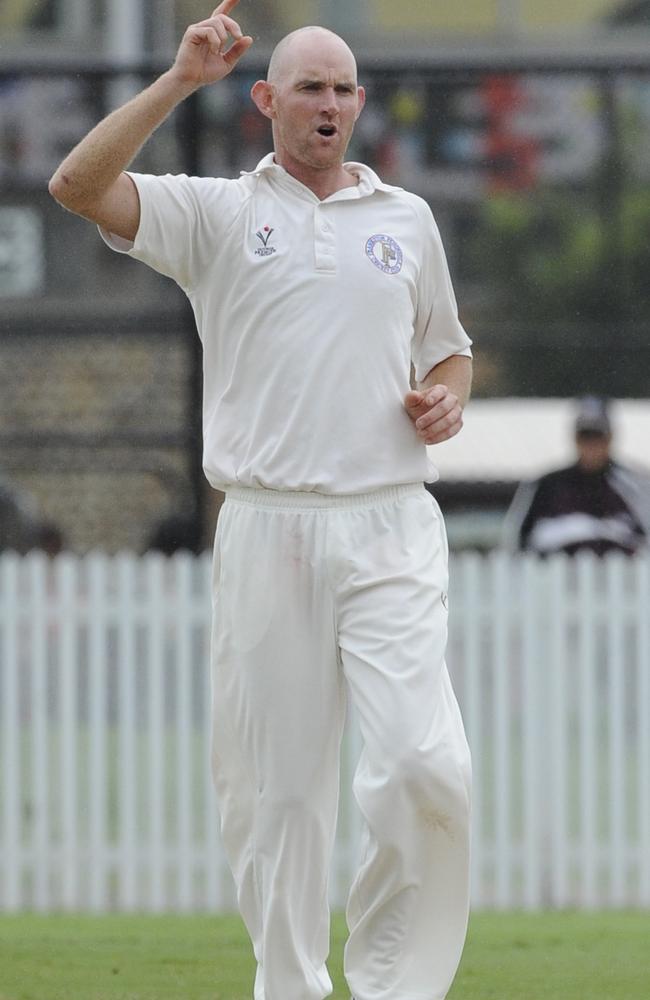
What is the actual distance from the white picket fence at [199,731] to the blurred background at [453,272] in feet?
8.72

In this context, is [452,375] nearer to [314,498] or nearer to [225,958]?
[314,498]

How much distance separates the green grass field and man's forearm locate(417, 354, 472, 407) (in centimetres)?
165

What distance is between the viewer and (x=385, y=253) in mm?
4465

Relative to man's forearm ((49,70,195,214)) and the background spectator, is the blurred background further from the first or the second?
man's forearm ((49,70,195,214))

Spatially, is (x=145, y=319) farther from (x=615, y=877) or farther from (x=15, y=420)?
(x=615, y=877)

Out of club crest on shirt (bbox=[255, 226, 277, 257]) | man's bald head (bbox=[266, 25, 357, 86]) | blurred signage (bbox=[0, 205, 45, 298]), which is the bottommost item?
club crest on shirt (bbox=[255, 226, 277, 257])

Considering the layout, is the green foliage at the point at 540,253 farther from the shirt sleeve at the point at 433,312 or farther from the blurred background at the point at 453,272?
the shirt sleeve at the point at 433,312

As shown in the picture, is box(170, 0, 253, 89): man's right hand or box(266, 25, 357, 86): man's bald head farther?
box(266, 25, 357, 86): man's bald head

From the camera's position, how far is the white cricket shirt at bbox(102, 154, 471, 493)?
4383mm

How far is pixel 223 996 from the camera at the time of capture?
17.9 feet

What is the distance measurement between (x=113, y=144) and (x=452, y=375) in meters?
1.06

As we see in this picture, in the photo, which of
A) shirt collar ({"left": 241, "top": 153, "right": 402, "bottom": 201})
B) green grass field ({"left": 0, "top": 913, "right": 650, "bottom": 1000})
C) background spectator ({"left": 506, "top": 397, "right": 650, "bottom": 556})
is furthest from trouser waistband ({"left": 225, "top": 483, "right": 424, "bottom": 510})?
background spectator ({"left": 506, "top": 397, "right": 650, "bottom": 556})

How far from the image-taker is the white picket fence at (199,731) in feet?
25.4

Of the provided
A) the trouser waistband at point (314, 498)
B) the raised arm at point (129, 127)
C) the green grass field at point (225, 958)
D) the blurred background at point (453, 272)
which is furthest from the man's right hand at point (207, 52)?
the blurred background at point (453, 272)
